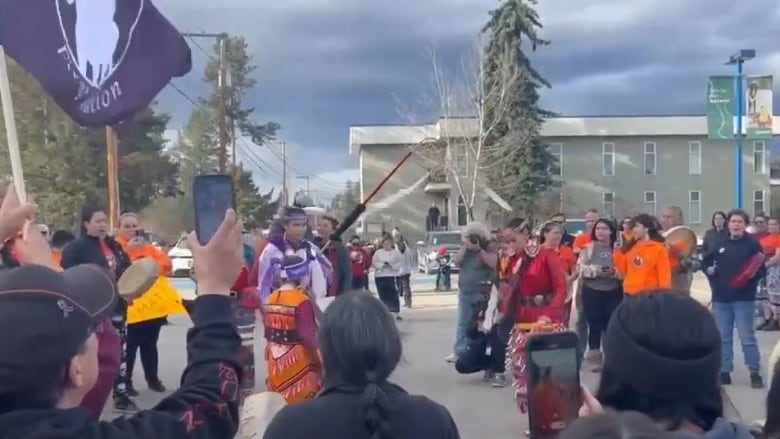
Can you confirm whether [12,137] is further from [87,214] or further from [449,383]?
[449,383]

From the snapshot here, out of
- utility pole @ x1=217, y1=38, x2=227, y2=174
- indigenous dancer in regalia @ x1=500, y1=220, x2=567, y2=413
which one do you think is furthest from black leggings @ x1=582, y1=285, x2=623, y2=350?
utility pole @ x1=217, y1=38, x2=227, y2=174

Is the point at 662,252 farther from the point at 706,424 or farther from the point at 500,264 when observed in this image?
the point at 706,424

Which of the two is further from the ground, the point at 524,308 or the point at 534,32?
the point at 534,32

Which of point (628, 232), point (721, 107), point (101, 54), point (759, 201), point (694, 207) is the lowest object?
point (628, 232)

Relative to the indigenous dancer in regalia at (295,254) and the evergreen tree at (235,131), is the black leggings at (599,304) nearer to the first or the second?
the indigenous dancer in regalia at (295,254)

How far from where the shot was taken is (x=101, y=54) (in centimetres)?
582

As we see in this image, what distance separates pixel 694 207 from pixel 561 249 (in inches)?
1657

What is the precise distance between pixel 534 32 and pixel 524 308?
36320 mm

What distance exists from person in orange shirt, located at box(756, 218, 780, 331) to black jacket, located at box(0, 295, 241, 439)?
13.7m

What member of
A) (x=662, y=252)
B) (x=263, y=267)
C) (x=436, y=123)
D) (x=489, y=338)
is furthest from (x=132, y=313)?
(x=436, y=123)

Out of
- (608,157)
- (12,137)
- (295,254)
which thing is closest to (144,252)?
(295,254)

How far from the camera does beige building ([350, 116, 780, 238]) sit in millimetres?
50906

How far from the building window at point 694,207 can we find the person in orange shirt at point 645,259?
44.3 m

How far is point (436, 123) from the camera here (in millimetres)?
46125
